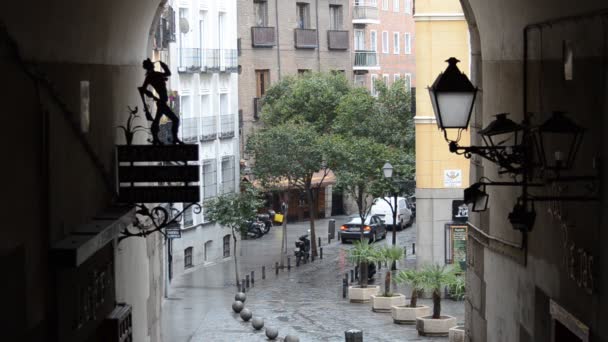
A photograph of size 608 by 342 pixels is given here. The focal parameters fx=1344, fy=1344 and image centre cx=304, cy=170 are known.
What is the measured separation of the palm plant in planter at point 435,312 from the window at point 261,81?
2888 cm

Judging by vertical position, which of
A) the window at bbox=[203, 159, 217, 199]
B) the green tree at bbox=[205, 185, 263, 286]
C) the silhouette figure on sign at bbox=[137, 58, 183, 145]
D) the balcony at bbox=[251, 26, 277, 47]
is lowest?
the green tree at bbox=[205, 185, 263, 286]

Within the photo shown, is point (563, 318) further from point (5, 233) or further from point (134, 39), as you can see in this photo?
point (134, 39)

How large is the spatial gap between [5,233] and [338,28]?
53148mm

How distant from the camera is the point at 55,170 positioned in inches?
394

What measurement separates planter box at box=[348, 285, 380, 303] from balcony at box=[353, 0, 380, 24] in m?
30.4

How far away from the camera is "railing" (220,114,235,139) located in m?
46.7

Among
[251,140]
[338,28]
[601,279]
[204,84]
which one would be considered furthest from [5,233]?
[338,28]

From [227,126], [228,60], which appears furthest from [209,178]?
[228,60]

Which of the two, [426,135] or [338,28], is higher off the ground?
[338,28]

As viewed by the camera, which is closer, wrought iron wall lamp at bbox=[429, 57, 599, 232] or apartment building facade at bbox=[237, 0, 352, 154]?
wrought iron wall lamp at bbox=[429, 57, 599, 232]

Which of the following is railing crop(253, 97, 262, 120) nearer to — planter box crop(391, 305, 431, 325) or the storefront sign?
the storefront sign

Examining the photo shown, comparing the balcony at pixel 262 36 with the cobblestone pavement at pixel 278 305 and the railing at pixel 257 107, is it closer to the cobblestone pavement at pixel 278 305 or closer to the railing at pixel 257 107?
the railing at pixel 257 107

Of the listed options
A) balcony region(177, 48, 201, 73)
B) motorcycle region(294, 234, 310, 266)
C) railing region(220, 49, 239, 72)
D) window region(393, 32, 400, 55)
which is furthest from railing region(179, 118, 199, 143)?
window region(393, 32, 400, 55)

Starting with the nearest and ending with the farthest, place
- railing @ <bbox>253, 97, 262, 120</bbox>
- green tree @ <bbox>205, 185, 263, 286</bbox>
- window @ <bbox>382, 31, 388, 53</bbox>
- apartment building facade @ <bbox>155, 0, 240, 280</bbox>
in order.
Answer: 1. green tree @ <bbox>205, 185, 263, 286</bbox>
2. apartment building facade @ <bbox>155, 0, 240, 280</bbox>
3. railing @ <bbox>253, 97, 262, 120</bbox>
4. window @ <bbox>382, 31, 388, 53</bbox>
